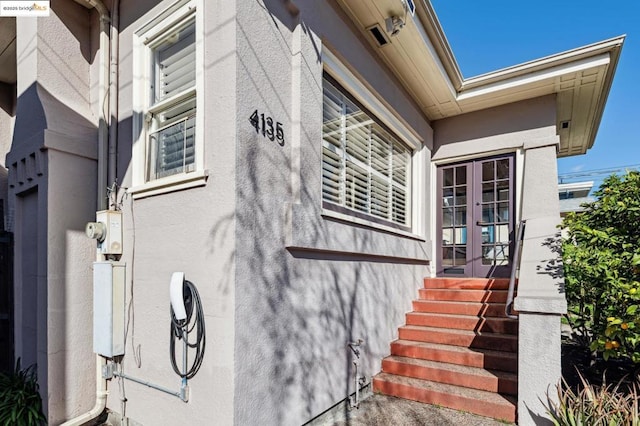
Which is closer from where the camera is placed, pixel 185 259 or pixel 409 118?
pixel 185 259

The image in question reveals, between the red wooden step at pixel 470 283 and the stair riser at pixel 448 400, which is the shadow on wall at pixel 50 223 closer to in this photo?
the stair riser at pixel 448 400

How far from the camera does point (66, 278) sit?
3.26 m

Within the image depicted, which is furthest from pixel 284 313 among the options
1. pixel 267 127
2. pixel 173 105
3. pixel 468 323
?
pixel 468 323

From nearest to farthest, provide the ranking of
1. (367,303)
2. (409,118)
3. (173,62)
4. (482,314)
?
(173,62)
(367,303)
(482,314)
(409,118)

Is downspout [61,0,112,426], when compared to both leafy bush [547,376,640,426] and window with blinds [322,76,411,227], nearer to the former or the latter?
window with blinds [322,76,411,227]

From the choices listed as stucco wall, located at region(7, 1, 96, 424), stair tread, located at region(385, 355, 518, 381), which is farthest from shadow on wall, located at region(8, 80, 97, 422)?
stair tread, located at region(385, 355, 518, 381)

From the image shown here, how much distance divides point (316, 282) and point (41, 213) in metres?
2.67

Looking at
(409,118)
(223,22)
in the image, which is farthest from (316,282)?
(409,118)

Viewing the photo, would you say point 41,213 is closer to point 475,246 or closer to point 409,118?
point 409,118

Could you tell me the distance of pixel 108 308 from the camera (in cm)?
310

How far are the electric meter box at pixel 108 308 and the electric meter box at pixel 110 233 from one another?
0.14m

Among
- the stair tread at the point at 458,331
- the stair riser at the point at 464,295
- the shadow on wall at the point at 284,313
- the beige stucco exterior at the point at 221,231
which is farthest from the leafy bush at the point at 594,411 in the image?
the stair riser at the point at 464,295

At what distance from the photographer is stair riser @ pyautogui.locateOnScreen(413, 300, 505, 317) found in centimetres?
460

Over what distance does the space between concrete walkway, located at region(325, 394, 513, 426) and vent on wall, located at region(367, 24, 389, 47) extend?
4232 millimetres
